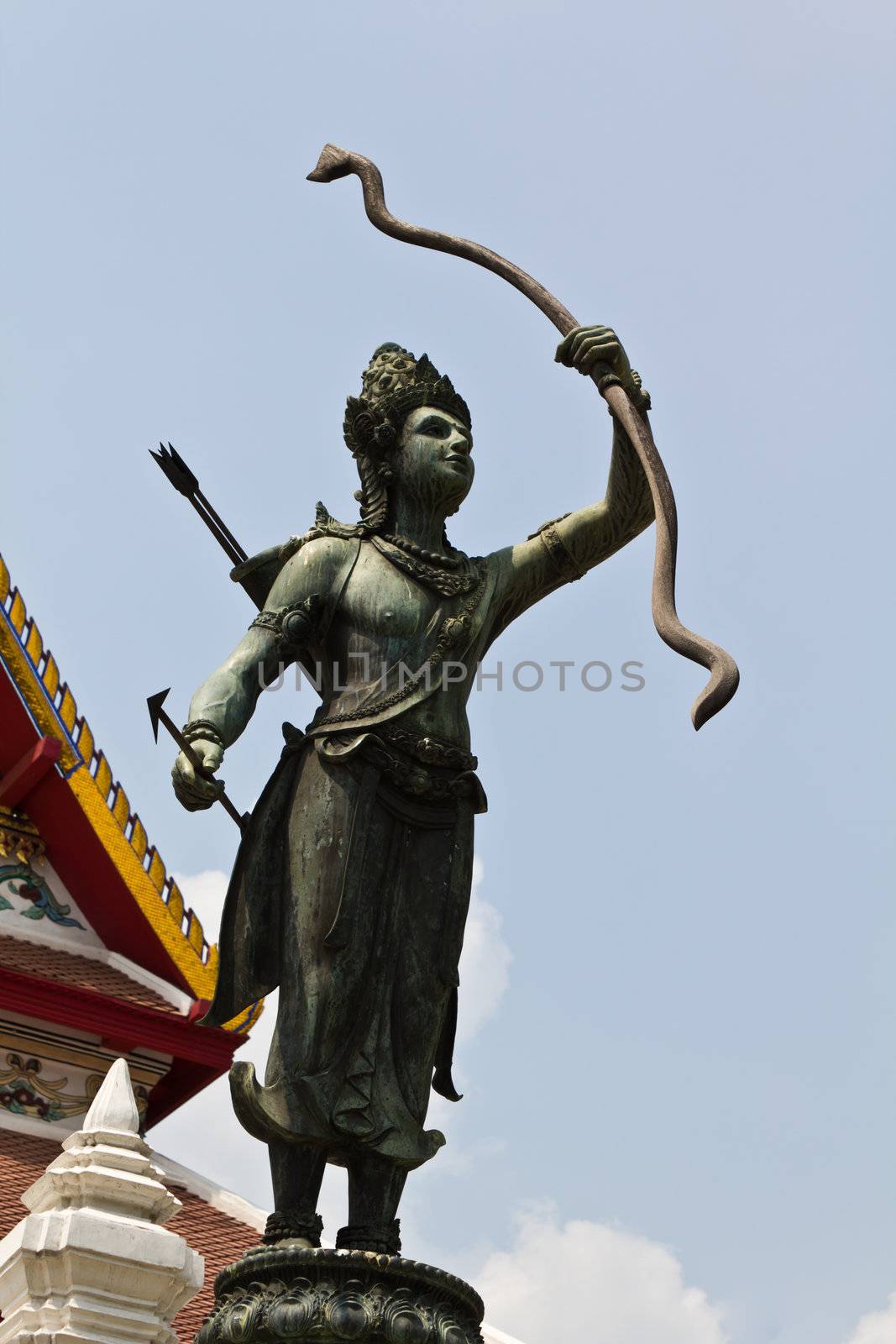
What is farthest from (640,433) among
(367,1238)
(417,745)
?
Answer: (367,1238)

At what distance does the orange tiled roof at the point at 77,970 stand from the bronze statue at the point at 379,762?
5966 millimetres

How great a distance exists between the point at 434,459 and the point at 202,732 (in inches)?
39.8

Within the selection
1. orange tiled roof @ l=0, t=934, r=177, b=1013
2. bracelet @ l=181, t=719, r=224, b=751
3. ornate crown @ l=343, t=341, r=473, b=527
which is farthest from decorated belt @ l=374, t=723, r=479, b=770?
orange tiled roof @ l=0, t=934, r=177, b=1013

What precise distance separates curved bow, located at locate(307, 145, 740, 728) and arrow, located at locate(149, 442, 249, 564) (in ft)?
3.75

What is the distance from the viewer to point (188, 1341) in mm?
8609

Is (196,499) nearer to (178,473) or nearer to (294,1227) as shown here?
(178,473)

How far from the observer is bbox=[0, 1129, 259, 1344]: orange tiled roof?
912 centimetres

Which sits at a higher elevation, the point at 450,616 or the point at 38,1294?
the point at 450,616

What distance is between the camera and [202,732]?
4.86 meters

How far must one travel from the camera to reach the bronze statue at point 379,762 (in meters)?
4.77

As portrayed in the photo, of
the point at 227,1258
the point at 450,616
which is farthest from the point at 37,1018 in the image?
the point at 450,616

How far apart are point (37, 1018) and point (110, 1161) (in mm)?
3630

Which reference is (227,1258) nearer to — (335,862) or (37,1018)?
(37,1018)

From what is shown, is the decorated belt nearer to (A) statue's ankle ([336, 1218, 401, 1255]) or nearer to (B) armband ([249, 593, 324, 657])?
(B) armband ([249, 593, 324, 657])
